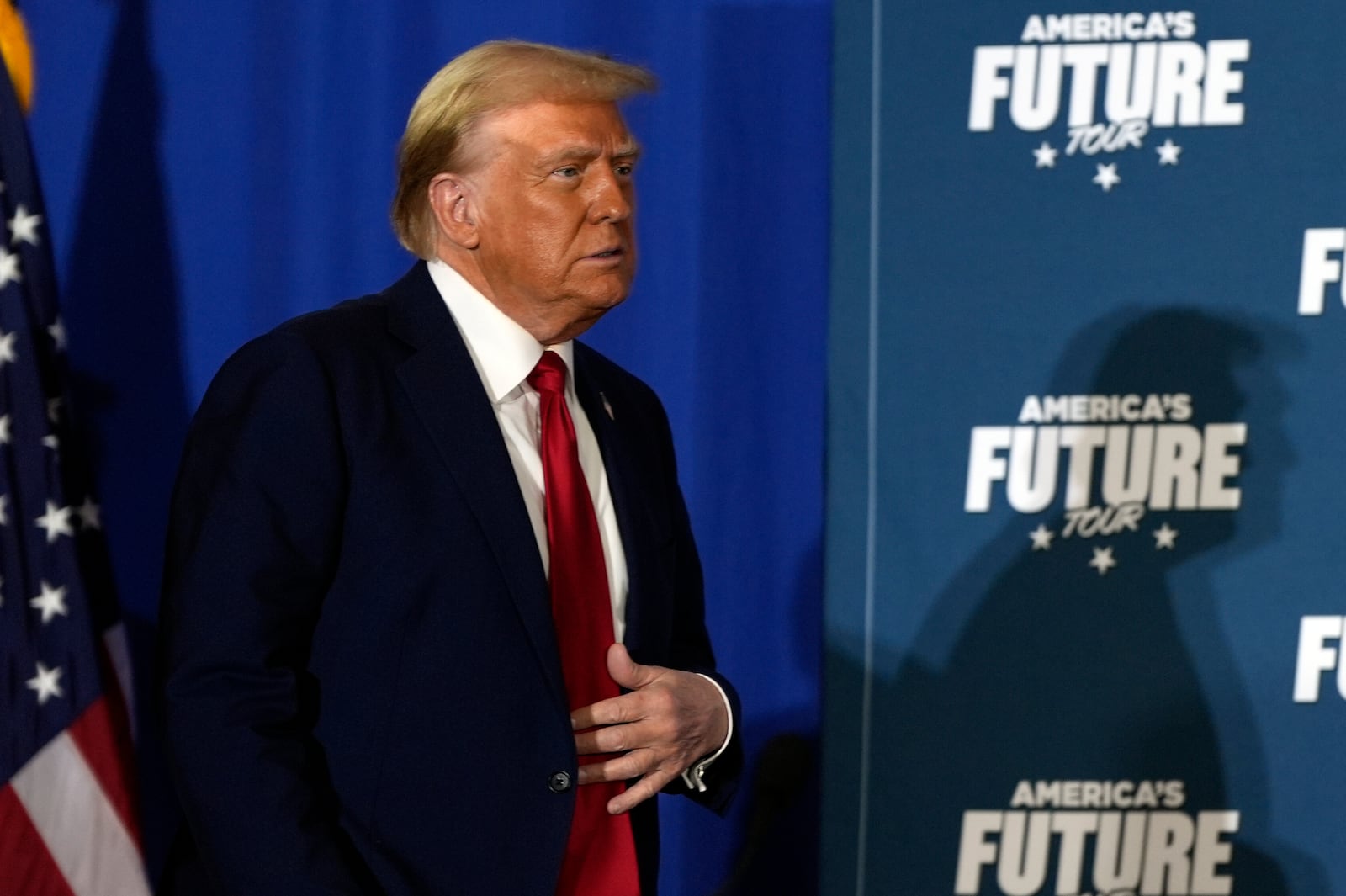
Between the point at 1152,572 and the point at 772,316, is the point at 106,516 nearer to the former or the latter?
the point at 772,316

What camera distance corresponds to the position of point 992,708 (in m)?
2.50

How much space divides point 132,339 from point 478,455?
159 cm

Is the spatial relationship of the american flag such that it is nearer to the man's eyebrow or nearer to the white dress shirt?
the white dress shirt

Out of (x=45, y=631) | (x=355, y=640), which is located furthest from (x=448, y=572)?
(x=45, y=631)

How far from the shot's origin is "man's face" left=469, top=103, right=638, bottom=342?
173cm

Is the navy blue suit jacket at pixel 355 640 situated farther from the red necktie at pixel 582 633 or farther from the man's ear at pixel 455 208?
the man's ear at pixel 455 208

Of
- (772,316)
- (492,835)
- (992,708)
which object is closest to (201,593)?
(492,835)

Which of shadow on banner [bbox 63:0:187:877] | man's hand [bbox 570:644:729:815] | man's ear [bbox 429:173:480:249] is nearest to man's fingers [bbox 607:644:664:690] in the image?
man's hand [bbox 570:644:729:815]

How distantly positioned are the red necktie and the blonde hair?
31 cm

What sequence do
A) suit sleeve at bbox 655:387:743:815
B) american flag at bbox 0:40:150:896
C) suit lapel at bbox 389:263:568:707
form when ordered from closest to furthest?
suit lapel at bbox 389:263:568:707 → suit sleeve at bbox 655:387:743:815 → american flag at bbox 0:40:150:896

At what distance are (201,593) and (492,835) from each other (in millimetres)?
388

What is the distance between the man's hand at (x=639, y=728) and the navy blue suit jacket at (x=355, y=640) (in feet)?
0.21

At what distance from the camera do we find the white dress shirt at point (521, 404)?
171 centimetres

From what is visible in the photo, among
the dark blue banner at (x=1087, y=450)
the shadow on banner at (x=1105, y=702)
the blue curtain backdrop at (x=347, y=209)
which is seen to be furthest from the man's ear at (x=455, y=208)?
the blue curtain backdrop at (x=347, y=209)
